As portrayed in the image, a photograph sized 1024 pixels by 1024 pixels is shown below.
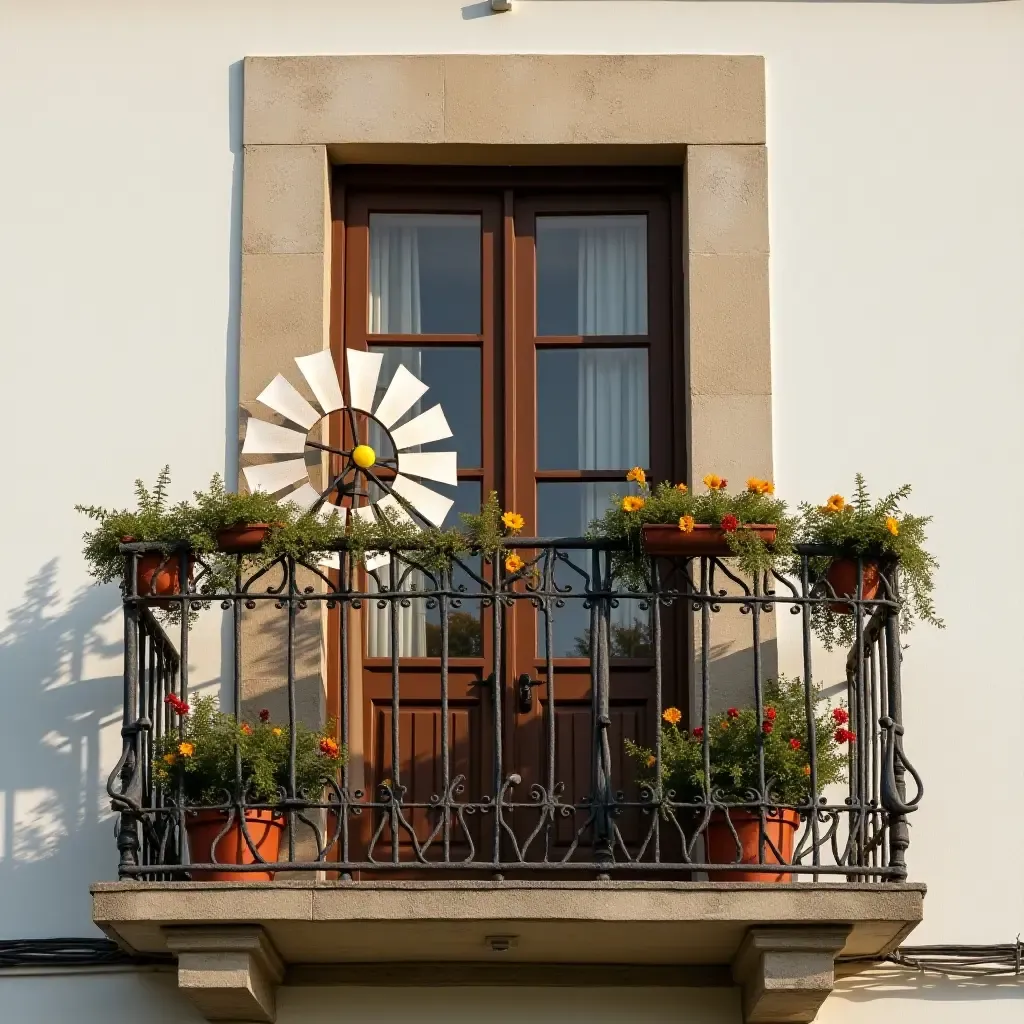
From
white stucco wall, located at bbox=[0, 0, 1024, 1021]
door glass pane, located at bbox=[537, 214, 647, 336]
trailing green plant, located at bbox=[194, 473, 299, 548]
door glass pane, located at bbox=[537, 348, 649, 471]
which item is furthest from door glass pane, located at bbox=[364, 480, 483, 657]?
trailing green plant, located at bbox=[194, 473, 299, 548]

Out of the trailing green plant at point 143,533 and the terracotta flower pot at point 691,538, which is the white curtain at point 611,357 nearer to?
the terracotta flower pot at point 691,538

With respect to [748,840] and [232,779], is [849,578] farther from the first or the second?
[232,779]

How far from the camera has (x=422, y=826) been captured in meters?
8.58

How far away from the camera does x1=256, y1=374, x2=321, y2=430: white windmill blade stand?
28.5 ft

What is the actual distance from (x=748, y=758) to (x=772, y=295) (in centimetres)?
198

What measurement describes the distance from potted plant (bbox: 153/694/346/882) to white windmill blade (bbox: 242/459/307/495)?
0.98m

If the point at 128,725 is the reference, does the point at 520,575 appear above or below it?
above

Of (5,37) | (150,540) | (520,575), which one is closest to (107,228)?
(5,37)

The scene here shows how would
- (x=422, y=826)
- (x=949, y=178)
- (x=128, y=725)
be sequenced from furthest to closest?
1. (x=949, y=178)
2. (x=422, y=826)
3. (x=128, y=725)

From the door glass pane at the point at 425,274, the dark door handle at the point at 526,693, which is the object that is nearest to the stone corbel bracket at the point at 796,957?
the dark door handle at the point at 526,693

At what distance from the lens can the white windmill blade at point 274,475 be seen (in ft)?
28.4

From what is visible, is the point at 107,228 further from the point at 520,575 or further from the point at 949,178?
the point at 949,178

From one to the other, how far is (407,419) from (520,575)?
1.36m

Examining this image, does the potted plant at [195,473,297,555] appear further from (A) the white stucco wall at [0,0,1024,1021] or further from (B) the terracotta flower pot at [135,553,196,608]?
(A) the white stucco wall at [0,0,1024,1021]
